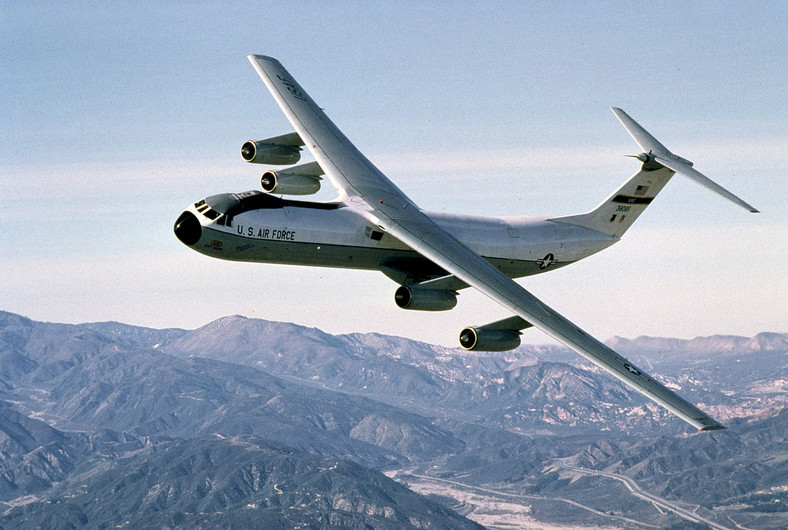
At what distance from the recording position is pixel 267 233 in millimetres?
44562

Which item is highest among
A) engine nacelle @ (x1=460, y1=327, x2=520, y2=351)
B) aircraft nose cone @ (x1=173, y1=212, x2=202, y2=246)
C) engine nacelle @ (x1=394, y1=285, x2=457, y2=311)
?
aircraft nose cone @ (x1=173, y1=212, x2=202, y2=246)

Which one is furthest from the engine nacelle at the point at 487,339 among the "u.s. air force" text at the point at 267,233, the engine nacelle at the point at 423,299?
the "u.s. air force" text at the point at 267,233

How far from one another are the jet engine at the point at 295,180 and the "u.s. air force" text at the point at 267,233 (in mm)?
8981

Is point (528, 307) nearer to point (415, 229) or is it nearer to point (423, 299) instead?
point (423, 299)

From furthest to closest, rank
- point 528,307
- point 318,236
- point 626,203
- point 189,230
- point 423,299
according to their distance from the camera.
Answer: point 626,203, point 318,236, point 423,299, point 189,230, point 528,307

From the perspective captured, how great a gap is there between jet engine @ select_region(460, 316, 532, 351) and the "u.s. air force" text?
11117mm

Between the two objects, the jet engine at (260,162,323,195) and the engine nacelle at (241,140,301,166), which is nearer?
the jet engine at (260,162,323,195)

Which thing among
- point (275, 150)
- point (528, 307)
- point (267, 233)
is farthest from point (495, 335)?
point (275, 150)

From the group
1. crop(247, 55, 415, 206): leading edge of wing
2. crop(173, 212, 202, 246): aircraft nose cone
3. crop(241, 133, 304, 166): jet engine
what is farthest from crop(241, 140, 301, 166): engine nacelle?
crop(173, 212, 202, 246): aircraft nose cone

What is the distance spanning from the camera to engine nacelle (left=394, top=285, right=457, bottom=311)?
44375 mm

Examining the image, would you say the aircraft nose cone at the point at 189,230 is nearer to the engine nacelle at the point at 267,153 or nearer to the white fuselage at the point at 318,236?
the white fuselage at the point at 318,236

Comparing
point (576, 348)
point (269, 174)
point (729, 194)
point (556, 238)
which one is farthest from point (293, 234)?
point (729, 194)

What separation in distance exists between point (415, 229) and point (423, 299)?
4.00 meters

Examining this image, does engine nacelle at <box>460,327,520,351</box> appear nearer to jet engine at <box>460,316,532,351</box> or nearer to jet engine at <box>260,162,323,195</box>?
jet engine at <box>460,316,532,351</box>
